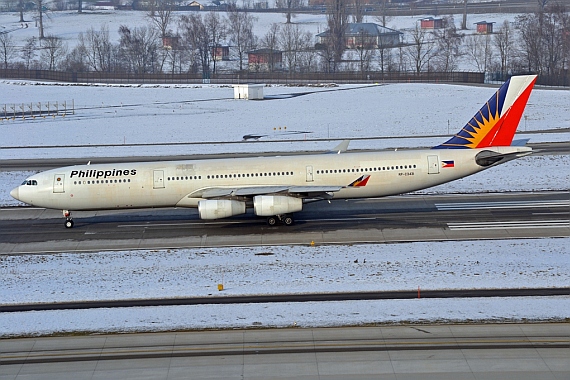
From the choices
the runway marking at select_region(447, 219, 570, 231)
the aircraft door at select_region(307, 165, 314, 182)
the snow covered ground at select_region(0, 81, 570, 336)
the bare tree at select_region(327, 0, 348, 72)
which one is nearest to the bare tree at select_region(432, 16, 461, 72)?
the bare tree at select_region(327, 0, 348, 72)

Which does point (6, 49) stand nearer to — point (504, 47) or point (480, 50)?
point (480, 50)

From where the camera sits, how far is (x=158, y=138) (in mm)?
72375

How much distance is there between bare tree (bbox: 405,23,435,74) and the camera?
466ft

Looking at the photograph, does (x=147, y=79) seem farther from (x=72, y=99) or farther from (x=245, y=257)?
(x=245, y=257)

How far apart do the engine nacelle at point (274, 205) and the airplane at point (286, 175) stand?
563mm

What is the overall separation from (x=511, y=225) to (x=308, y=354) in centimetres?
1946

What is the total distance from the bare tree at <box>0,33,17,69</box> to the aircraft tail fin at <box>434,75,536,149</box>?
444ft

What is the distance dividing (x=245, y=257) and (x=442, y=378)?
1492 cm

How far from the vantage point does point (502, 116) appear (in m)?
40.0

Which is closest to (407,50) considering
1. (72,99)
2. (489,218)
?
(72,99)

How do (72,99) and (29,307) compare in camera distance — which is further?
(72,99)

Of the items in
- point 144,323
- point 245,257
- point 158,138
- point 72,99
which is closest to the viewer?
point 144,323

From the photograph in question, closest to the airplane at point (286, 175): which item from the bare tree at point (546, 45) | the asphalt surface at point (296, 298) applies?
the asphalt surface at point (296, 298)

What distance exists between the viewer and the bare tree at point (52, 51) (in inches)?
6382
